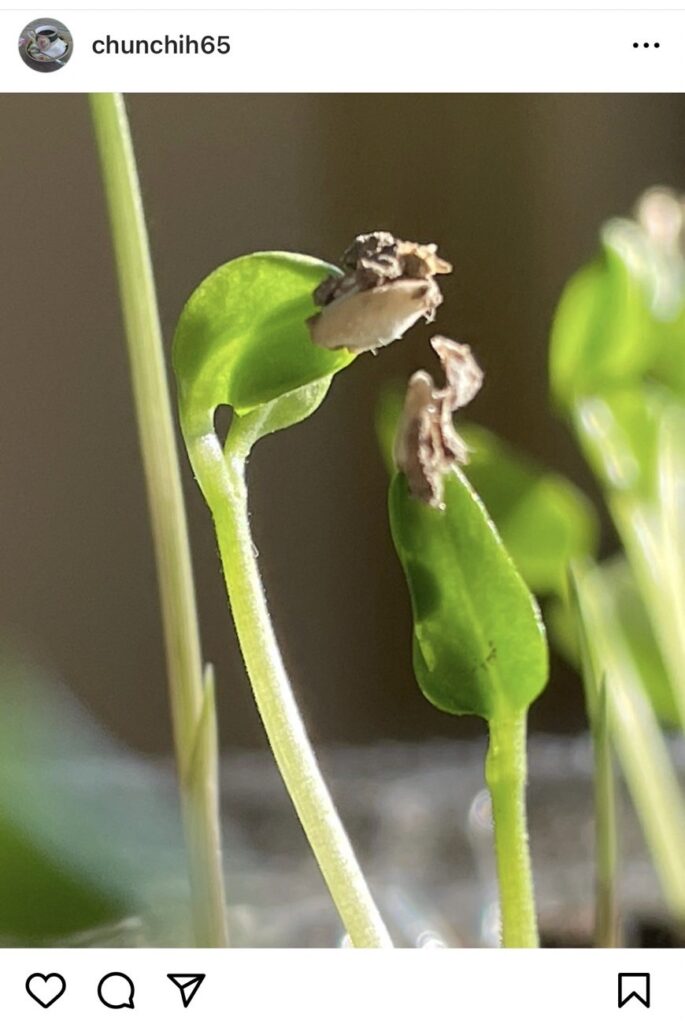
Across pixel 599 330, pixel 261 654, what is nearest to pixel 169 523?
pixel 261 654

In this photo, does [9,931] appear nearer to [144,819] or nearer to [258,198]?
[144,819]

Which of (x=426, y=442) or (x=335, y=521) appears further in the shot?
(x=335, y=521)

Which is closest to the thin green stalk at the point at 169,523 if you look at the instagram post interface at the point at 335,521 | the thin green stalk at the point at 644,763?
the instagram post interface at the point at 335,521

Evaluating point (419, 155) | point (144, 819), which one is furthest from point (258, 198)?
point (144, 819)
